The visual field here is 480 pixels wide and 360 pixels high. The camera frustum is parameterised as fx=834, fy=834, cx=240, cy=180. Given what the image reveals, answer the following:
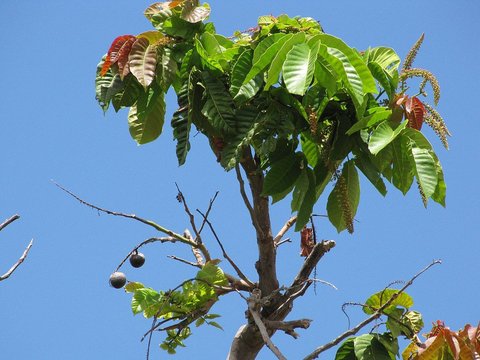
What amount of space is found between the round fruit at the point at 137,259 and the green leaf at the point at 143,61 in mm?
776

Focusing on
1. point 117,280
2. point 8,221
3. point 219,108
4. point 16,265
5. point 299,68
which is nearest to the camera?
point 8,221

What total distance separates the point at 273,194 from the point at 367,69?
1.98 ft

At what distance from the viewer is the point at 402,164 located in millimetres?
2955

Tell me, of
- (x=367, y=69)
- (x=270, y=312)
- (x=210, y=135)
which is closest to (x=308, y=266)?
(x=270, y=312)

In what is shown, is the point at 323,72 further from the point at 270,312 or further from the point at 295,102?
the point at 270,312

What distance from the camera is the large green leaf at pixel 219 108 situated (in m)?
2.94

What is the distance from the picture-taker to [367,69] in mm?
2824

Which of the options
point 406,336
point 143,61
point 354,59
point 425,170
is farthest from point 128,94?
point 406,336

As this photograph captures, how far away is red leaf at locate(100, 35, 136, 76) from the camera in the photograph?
10.0ft

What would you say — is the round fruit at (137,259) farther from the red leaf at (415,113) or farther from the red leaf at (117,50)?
the red leaf at (415,113)

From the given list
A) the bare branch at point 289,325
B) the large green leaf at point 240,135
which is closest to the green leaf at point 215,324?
the bare branch at point 289,325

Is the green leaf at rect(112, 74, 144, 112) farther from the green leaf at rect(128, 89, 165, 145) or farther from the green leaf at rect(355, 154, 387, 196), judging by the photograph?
the green leaf at rect(355, 154, 387, 196)

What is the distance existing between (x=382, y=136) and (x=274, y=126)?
382 mm

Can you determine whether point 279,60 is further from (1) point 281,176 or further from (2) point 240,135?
(1) point 281,176
